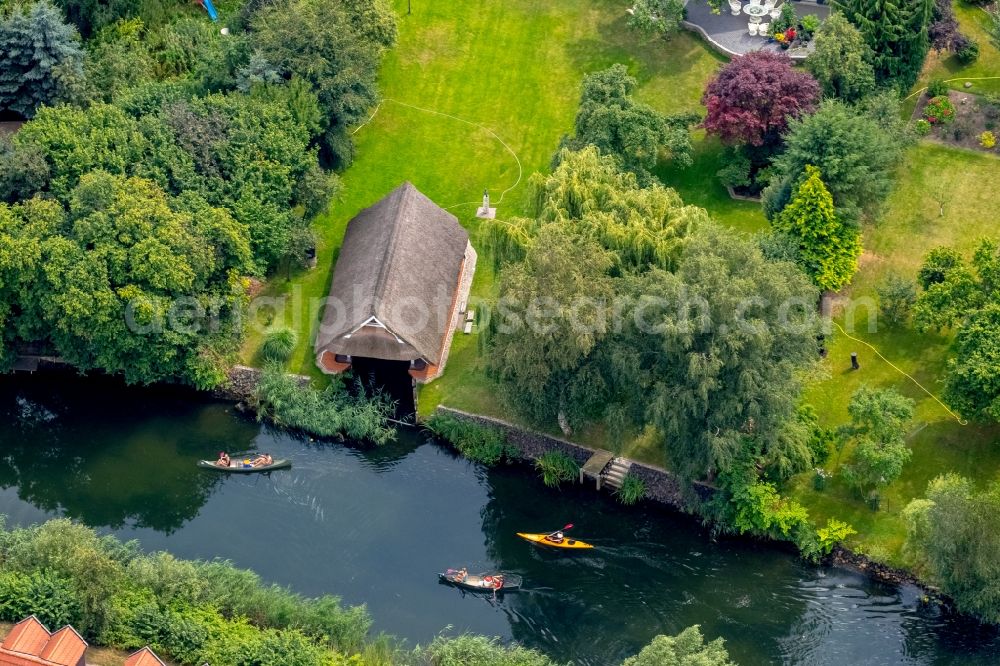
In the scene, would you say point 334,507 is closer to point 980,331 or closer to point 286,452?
point 286,452

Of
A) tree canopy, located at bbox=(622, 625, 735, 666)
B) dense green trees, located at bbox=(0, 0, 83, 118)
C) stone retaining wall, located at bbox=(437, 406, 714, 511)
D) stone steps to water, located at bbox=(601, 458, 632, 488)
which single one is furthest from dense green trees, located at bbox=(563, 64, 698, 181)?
dense green trees, located at bbox=(0, 0, 83, 118)

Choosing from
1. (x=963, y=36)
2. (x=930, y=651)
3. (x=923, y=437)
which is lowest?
(x=930, y=651)

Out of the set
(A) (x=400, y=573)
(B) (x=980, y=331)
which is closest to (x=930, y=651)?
(B) (x=980, y=331)

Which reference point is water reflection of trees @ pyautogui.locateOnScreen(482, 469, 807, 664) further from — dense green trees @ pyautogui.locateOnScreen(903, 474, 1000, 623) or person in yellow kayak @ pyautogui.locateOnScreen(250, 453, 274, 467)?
person in yellow kayak @ pyautogui.locateOnScreen(250, 453, 274, 467)

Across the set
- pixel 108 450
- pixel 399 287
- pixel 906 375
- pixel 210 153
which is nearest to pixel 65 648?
pixel 108 450

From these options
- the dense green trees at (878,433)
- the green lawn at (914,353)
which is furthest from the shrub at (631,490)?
the dense green trees at (878,433)

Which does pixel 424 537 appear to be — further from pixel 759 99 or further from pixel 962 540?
pixel 759 99
